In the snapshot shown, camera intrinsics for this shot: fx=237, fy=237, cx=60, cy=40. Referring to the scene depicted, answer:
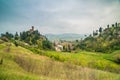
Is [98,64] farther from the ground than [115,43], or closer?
closer

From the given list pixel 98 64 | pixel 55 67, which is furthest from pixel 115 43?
pixel 55 67

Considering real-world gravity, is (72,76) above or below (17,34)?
below

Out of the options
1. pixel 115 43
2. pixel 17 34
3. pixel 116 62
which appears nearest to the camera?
pixel 116 62

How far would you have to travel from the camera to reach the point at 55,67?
26.5 meters

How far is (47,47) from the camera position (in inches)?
4818

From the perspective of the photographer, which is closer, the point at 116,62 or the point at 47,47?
the point at 116,62

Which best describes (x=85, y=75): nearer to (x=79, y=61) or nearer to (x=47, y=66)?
(x=47, y=66)

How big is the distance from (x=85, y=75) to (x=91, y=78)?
3.18ft

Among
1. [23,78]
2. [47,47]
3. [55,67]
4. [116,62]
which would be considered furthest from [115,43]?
[23,78]

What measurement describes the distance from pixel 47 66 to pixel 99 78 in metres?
5.74

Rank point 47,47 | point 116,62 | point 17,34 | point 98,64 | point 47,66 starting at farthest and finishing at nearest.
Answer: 1. point 17,34
2. point 47,47
3. point 116,62
4. point 98,64
5. point 47,66

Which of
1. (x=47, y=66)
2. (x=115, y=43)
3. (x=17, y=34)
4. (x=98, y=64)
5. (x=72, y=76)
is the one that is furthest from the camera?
(x=17, y=34)

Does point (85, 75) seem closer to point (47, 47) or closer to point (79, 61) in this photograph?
point (79, 61)

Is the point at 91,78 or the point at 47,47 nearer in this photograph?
the point at 91,78
